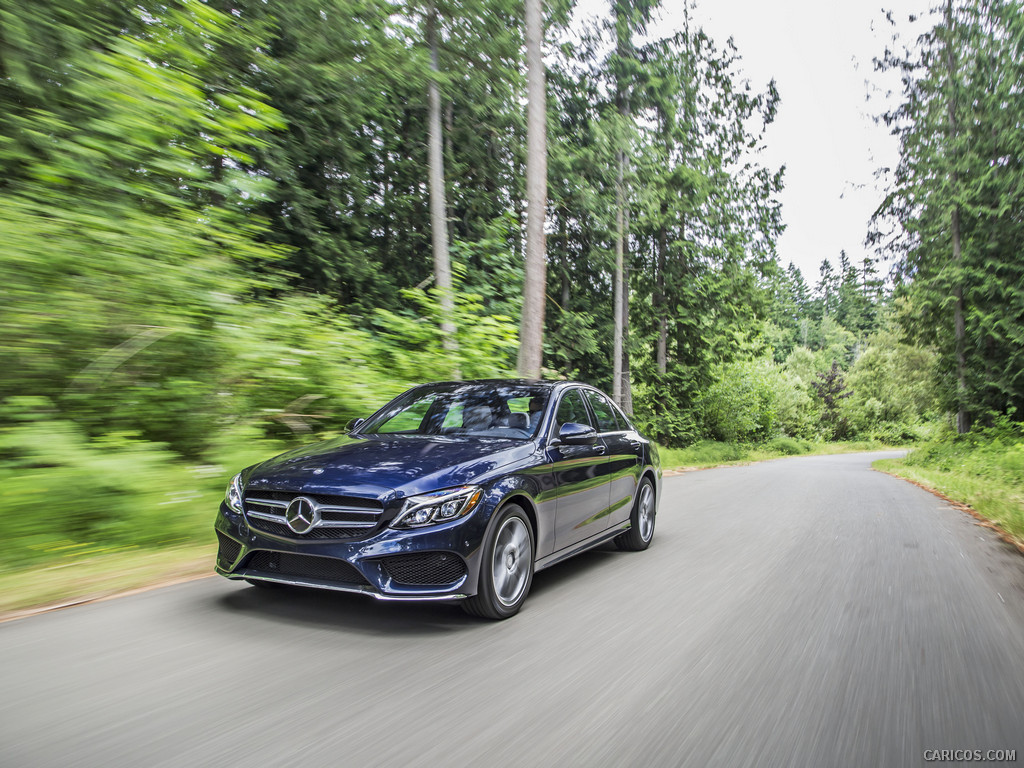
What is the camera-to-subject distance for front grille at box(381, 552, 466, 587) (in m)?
4.23

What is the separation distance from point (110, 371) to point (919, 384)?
37853mm

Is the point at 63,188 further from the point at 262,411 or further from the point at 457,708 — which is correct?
the point at 457,708

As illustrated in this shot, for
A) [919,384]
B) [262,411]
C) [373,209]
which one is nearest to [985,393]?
[919,384]

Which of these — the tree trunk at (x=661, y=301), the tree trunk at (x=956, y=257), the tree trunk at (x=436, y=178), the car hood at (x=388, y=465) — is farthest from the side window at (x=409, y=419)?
the tree trunk at (x=956, y=257)

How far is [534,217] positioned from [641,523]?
334 inches

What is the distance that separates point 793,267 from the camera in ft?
433

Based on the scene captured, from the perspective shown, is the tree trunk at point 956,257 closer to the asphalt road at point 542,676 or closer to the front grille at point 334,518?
the asphalt road at point 542,676

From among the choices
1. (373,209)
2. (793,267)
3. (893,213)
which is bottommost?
(373,209)

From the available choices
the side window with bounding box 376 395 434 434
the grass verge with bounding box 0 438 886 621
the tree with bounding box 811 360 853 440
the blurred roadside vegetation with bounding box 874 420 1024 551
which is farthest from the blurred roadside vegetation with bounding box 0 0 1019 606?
the tree with bounding box 811 360 853 440

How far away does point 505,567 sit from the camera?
4777 mm

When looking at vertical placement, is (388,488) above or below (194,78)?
below

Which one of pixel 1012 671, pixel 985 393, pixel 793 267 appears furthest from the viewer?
pixel 793 267

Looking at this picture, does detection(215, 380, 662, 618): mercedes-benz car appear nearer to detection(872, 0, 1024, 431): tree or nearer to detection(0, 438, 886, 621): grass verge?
detection(0, 438, 886, 621): grass verge

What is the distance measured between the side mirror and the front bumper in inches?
54.9
